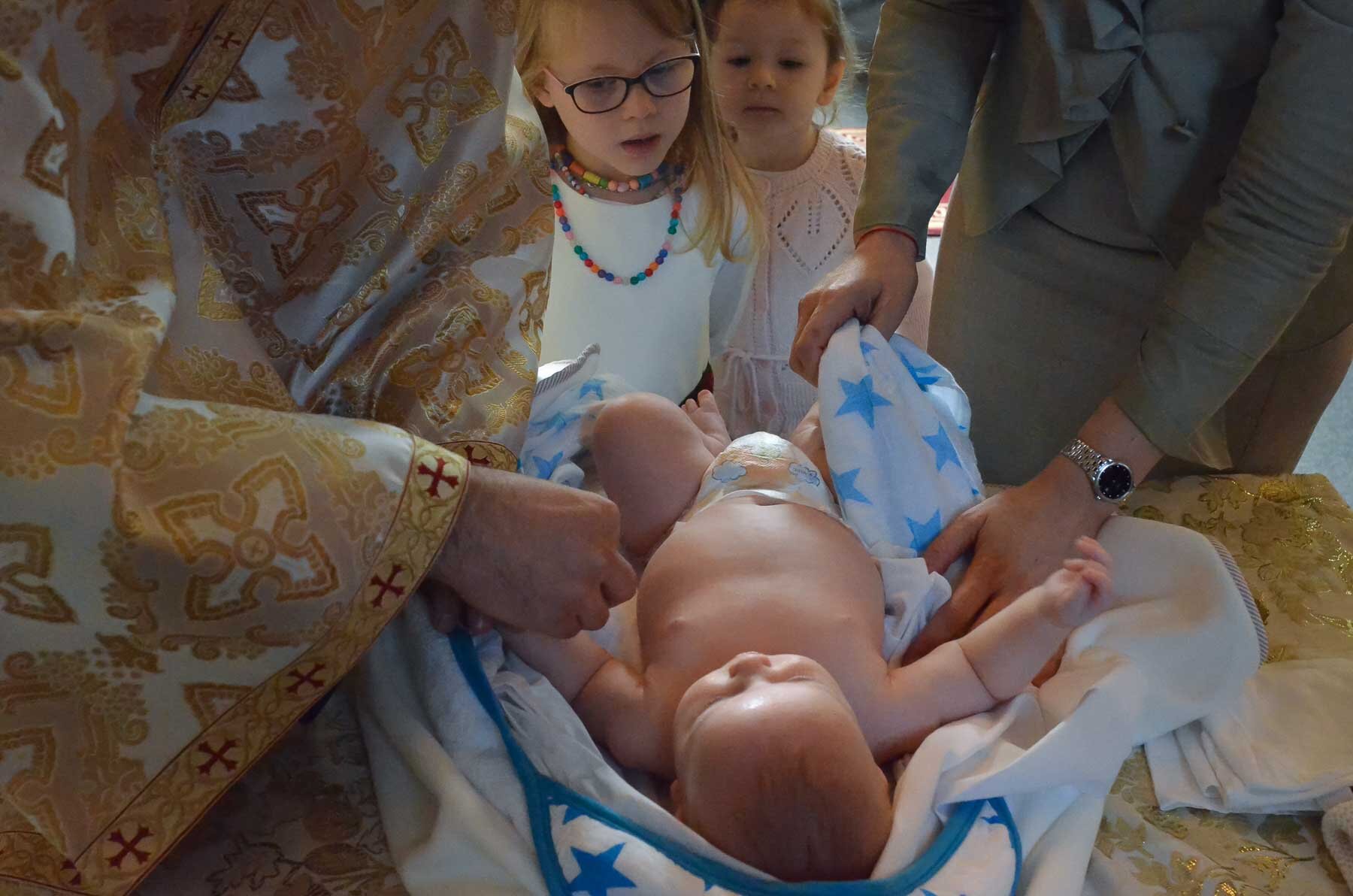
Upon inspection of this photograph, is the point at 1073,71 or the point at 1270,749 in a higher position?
the point at 1073,71

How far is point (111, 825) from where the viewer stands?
80 cm

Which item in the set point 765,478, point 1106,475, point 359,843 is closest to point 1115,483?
point 1106,475

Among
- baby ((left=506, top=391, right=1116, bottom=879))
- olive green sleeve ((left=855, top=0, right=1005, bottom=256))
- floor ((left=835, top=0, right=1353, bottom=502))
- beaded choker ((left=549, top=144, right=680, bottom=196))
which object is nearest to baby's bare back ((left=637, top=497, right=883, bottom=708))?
baby ((left=506, top=391, right=1116, bottom=879))

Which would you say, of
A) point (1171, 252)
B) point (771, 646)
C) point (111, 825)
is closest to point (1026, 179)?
point (1171, 252)

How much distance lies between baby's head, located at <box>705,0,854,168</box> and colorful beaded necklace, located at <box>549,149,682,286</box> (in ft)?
0.74

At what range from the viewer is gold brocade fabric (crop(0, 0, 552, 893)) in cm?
76

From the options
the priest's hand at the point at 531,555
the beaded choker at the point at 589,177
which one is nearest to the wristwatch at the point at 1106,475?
the priest's hand at the point at 531,555

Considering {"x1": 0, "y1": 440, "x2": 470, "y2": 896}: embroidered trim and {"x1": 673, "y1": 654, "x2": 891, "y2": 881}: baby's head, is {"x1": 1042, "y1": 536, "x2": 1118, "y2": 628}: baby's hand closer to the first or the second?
{"x1": 673, "y1": 654, "x2": 891, "y2": 881}: baby's head

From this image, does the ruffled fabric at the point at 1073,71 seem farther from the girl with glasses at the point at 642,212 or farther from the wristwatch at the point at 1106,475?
the girl with glasses at the point at 642,212

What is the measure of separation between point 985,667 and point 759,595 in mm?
255

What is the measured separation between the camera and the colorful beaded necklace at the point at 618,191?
1.96m

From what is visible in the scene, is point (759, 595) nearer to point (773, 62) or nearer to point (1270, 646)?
point (1270, 646)

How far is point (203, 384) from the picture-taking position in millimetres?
931

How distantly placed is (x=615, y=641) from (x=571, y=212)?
1.01 meters
